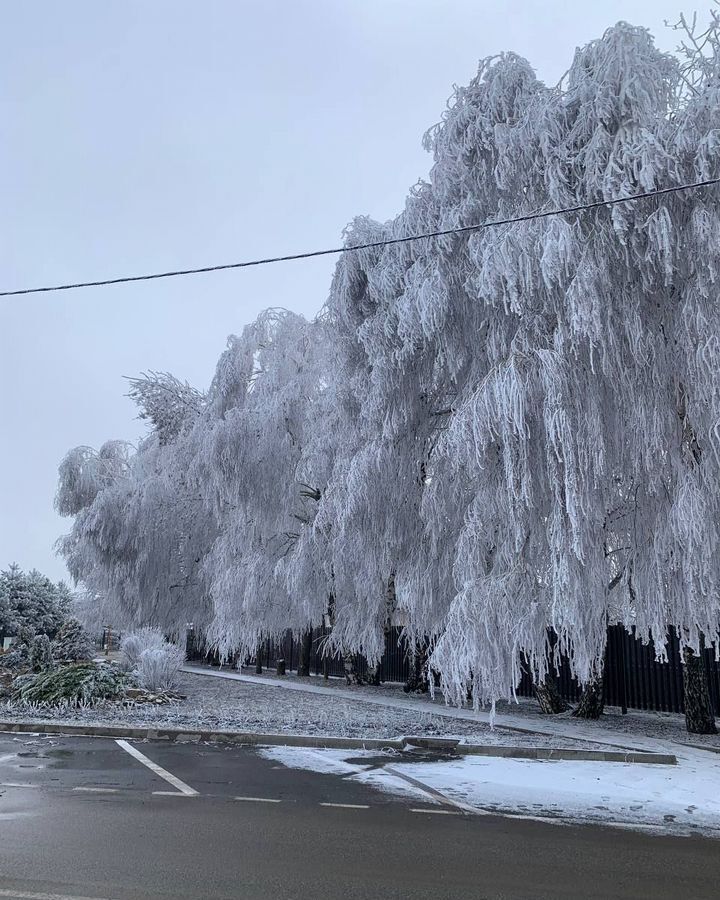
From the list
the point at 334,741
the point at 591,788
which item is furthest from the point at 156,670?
the point at 591,788

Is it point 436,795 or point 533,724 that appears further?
point 533,724

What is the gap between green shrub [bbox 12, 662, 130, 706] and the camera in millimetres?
13516

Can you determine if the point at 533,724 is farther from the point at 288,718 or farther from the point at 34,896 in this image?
the point at 34,896

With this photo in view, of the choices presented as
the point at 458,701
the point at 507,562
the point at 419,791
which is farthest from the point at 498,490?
the point at 419,791

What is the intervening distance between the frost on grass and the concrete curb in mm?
908

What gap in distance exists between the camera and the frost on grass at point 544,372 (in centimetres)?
862

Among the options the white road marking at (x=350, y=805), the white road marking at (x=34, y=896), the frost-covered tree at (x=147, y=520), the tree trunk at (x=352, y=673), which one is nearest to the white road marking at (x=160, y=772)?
the white road marking at (x=350, y=805)

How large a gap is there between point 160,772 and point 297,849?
11.3ft

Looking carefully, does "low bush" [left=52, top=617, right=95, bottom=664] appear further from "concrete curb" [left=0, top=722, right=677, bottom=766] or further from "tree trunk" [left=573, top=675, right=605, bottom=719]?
"tree trunk" [left=573, top=675, right=605, bottom=719]

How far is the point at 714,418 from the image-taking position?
8438mm

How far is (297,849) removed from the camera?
536cm

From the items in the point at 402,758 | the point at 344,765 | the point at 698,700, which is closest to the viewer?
the point at 344,765

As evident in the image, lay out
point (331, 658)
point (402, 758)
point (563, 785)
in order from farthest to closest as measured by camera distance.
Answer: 1. point (331, 658)
2. point (402, 758)
3. point (563, 785)

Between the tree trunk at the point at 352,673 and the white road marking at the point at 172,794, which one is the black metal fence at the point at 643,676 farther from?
the white road marking at the point at 172,794
